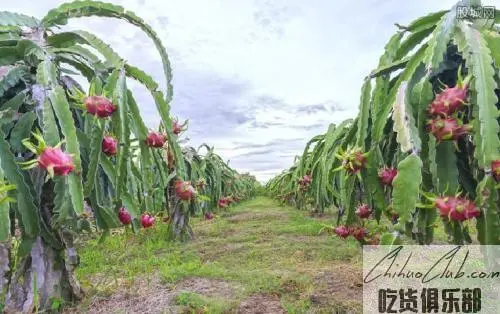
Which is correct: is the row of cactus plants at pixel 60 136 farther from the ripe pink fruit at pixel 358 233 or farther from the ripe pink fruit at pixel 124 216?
the ripe pink fruit at pixel 358 233

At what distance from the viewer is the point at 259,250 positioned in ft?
16.1

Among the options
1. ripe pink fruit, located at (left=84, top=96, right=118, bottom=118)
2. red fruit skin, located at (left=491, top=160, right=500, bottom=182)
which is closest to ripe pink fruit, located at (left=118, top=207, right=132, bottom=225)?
ripe pink fruit, located at (left=84, top=96, right=118, bottom=118)

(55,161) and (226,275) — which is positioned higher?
(55,161)

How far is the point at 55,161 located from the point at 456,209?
154 centimetres

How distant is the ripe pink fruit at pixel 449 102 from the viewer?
1580 millimetres

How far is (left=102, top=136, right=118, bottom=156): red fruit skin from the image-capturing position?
234cm

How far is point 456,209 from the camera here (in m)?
1.52

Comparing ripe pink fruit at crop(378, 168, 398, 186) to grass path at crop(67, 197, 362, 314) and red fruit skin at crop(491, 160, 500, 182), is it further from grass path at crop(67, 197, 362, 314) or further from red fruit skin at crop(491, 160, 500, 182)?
grass path at crop(67, 197, 362, 314)

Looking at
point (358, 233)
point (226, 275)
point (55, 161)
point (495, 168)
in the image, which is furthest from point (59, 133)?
point (495, 168)

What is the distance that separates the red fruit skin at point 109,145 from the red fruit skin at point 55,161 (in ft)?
1.84

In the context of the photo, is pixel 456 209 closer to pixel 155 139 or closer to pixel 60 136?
pixel 155 139

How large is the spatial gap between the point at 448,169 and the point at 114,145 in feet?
5.50

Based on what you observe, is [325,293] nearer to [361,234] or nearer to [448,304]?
[361,234]

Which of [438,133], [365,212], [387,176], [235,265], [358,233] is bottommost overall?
[235,265]
